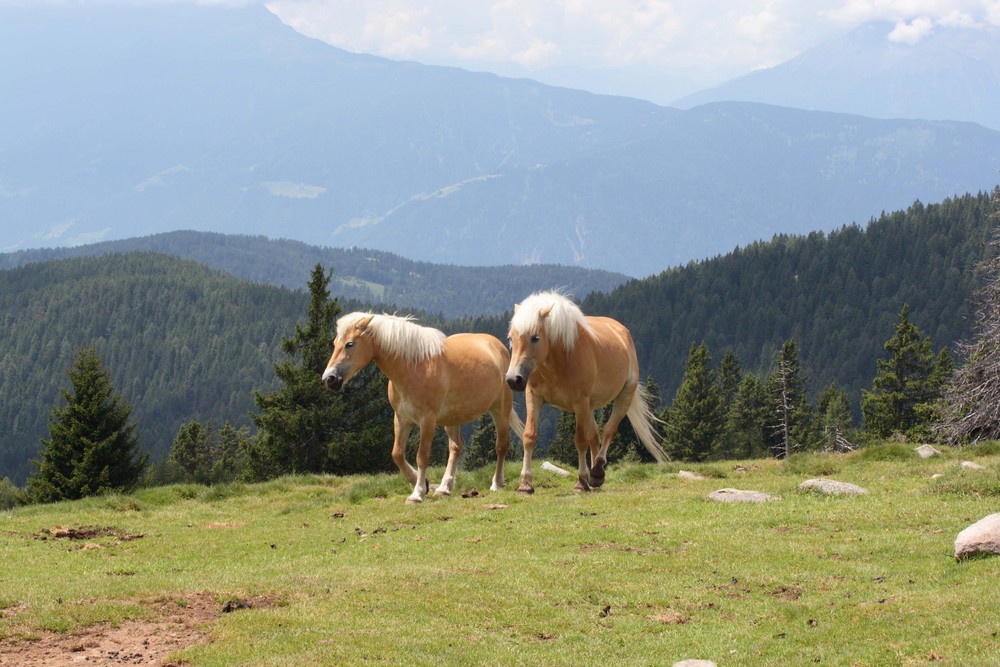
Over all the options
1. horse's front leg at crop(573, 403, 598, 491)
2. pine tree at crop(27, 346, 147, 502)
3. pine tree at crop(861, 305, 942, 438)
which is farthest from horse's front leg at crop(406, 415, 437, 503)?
pine tree at crop(861, 305, 942, 438)

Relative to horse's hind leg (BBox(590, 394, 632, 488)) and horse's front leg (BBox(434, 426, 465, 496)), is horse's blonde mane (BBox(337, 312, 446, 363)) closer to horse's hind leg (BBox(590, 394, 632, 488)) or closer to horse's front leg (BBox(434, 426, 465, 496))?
horse's front leg (BBox(434, 426, 465, 496))

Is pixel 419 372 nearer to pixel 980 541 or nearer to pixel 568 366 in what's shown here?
pixel 568 366

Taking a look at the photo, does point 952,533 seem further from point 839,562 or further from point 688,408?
point 688,408

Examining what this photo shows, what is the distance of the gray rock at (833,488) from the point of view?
18859mm

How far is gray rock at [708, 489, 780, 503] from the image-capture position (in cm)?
1866

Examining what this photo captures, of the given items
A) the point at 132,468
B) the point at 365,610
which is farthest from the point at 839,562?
the point at 132,468

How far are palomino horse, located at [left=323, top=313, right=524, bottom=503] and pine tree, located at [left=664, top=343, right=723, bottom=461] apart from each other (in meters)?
67.8

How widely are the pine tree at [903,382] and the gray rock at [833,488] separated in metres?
53.7

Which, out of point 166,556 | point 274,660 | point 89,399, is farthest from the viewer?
point 89,399

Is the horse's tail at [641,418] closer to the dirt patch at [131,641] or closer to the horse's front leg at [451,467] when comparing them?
the horse's front leg at [451,467]

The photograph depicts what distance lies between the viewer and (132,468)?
43.3m

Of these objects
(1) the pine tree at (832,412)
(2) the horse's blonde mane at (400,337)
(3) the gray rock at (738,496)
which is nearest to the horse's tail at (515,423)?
(2) the horse's blonde mane at (400,337)

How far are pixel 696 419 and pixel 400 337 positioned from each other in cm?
7131

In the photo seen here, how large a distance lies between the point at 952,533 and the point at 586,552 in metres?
5.52
